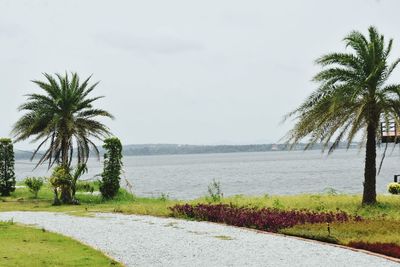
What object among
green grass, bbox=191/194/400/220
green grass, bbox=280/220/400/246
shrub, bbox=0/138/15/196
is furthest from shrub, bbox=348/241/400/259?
shrub, bbox=0/138/15/196

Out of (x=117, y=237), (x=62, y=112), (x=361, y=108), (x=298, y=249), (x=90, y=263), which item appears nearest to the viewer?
(x=90, y=263)

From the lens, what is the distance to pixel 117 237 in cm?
1534

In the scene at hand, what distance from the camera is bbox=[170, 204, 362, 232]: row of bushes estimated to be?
1652 cm

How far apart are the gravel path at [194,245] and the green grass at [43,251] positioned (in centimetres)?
53

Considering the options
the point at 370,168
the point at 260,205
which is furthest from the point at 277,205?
the point at 370,168

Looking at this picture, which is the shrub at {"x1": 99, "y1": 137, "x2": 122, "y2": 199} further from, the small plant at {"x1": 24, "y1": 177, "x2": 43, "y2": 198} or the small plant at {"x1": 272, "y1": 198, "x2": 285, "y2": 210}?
the small plant at {"x1": 272, "y1": 198, "x2": 285, "y2": 210}

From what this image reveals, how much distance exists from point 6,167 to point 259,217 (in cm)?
2062

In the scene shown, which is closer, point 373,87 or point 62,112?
point 373,87

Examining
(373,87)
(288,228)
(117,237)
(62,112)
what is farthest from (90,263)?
(62,112)

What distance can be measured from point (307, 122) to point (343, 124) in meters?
1.46

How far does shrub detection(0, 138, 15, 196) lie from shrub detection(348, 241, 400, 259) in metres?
24.5

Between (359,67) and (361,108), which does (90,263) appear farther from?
(359,67)

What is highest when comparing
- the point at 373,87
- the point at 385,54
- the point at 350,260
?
the point at 385,54

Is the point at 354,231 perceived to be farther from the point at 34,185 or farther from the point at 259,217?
the point at 34,185
